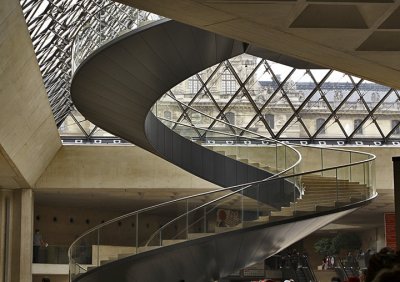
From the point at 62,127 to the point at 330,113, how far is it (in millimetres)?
11178

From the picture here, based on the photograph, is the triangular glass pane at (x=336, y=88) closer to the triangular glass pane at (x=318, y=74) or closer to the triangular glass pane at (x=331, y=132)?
the triangular glass pane at (x=318, y=74)

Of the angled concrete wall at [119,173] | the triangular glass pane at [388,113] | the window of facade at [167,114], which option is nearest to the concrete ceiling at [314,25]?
the window of facade at [167,114]

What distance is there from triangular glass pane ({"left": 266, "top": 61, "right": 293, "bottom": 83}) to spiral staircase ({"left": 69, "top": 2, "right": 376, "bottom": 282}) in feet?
44.6

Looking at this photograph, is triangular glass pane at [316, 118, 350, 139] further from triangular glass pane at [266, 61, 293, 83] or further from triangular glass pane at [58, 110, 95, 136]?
triangular glass pane at [58, 110, 95, 136]

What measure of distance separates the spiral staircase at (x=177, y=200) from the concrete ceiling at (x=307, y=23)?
10.6 ft

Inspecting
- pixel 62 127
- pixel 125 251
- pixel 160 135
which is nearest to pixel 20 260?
pixel 62 127

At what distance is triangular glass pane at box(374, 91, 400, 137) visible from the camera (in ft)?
124

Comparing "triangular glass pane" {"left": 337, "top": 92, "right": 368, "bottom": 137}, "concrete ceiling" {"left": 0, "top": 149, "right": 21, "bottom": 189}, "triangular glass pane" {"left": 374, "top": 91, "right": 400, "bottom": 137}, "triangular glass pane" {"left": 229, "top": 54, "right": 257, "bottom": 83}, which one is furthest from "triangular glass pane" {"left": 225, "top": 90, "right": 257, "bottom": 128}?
"concrete ceiling" {"left": 0, "top": 149, "right": 21, "bottom": 189}

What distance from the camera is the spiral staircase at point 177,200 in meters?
18.5

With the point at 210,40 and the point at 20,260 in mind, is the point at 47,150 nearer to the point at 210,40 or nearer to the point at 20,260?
the point at 20,260

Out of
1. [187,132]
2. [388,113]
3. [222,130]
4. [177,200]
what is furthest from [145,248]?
[388,113]

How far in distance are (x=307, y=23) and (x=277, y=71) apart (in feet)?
82.1

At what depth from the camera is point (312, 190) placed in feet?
73.9

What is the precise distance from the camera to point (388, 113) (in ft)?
126
